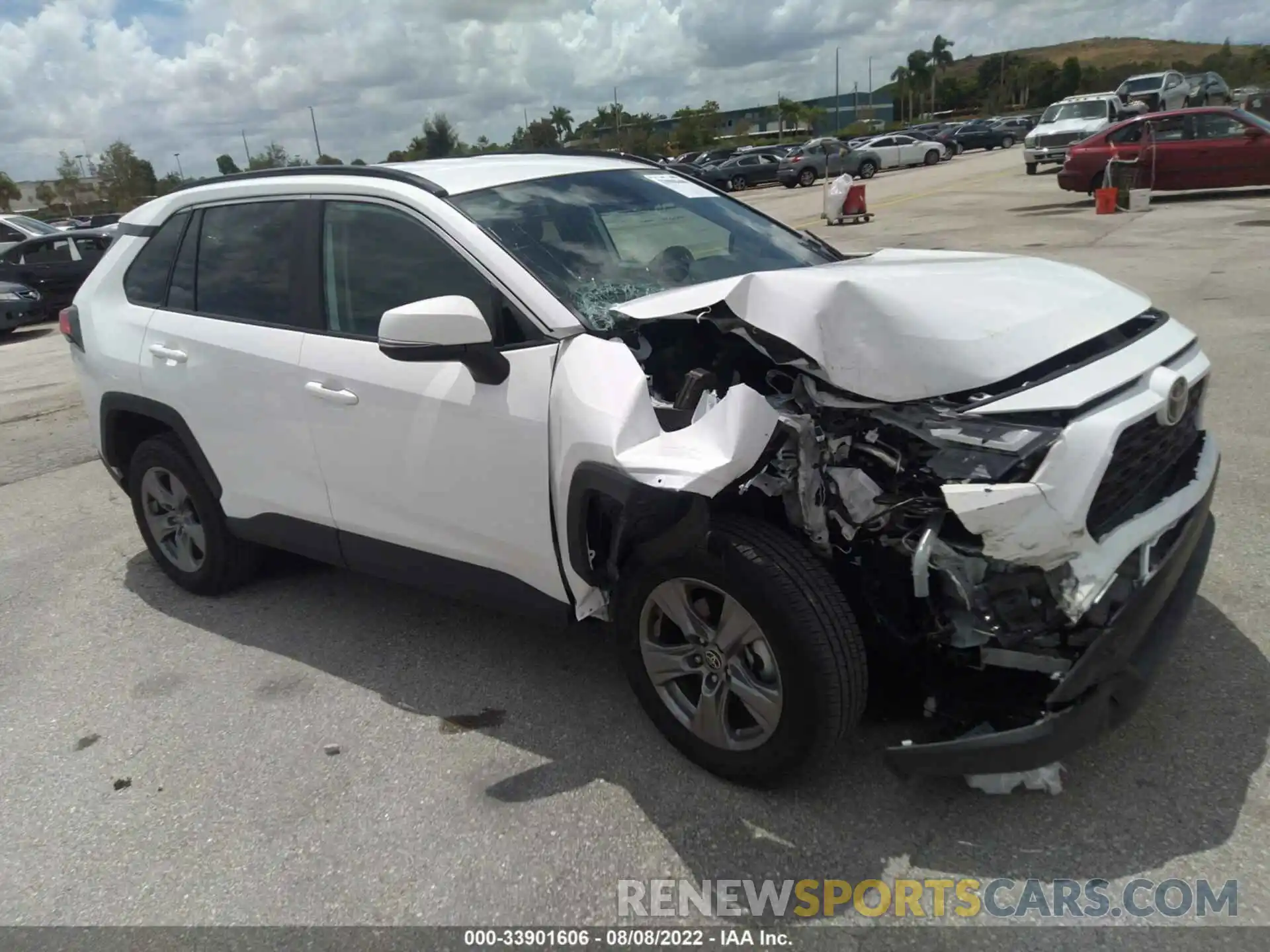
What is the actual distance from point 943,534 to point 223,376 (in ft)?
9.55

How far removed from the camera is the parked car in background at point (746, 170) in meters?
40.6

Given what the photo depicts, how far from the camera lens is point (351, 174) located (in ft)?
12.1

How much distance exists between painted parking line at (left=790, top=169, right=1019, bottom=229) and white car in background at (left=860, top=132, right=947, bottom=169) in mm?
10408

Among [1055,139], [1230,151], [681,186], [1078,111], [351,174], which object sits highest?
[351,174]

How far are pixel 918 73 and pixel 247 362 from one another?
11867 cm

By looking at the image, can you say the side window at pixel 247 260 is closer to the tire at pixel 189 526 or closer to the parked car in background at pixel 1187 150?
the tire at pixel 189 526

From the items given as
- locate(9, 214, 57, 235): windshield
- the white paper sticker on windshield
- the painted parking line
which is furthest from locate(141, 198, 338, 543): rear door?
locate(9, 214, 57, 235): windshield

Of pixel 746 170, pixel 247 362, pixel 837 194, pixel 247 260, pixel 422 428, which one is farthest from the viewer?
pixel 746 170

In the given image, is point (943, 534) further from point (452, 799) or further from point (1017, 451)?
point (452, 799)

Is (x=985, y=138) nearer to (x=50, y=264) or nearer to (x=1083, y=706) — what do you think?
(x=50, y=264)

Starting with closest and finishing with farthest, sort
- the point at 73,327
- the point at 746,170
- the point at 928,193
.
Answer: the point at 73,327, the point at 928,193, the point at 746,170

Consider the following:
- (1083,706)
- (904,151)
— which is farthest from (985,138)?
(1083,706)

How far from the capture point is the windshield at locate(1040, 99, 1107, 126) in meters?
26.2

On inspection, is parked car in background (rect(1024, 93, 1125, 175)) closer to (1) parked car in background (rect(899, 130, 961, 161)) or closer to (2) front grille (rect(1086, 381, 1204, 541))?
(1) parked car in background (rect(899, 130, 961, 161))
